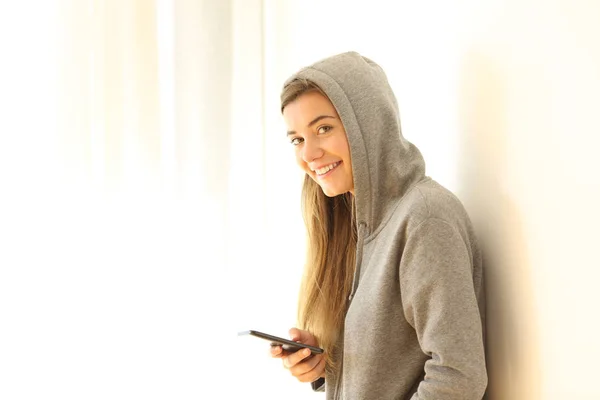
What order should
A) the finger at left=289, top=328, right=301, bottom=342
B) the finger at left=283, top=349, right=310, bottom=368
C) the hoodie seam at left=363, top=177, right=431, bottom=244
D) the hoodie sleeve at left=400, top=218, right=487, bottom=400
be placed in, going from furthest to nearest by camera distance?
the finger at left=289, top=328, right=301, bottom=342, the finger at left=283, top=349, right=310, bottom=368, the hoodie seam at left=363, top=177, right=431, bottom=244, the hoodie sleeve at left=400, top=218, right=487, bottom=400

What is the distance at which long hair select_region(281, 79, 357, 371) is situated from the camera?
1443mm

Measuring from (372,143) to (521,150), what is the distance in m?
0.29

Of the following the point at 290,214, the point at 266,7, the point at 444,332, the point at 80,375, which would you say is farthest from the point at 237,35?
the point at 444,332

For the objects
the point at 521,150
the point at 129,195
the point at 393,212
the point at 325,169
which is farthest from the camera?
the point at 129,195

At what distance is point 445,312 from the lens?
1041 millimetres

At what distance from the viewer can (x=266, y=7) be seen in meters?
2.38

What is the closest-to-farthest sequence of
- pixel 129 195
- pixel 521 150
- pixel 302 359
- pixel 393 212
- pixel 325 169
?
pixel 521 150
pixel 393 212
pixel 325 169
pixel 302 359
pixel 129 195

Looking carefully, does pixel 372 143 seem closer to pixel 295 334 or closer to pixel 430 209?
pixel 430 209

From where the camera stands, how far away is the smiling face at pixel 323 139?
1281 mm

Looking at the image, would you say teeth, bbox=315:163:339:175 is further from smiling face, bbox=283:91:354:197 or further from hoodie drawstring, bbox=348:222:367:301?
hoodie drawstring, bbox=348:222:367:301

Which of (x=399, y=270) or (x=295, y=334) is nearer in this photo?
(x=399, y=270)

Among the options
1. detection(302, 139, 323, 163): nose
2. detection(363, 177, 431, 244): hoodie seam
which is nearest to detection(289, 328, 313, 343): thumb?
detection(363, 177, 431, 244): hoodie seam

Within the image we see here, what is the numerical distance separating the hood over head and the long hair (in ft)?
0.66

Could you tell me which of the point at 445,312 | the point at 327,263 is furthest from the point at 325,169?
the point at 445,312
